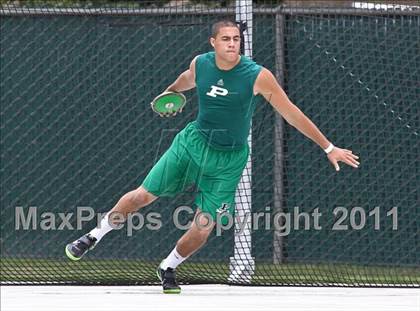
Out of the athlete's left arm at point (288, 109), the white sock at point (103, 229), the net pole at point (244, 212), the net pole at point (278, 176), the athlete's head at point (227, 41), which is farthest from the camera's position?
the net pole at point (278, 176)

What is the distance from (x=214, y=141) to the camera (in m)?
7.18

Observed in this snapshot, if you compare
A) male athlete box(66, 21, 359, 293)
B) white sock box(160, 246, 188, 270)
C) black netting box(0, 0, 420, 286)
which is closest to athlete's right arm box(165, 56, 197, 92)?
male athlete box(66, 21, 359, 293)

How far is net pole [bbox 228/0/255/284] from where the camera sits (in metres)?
8.61

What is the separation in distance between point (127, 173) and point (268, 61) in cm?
166

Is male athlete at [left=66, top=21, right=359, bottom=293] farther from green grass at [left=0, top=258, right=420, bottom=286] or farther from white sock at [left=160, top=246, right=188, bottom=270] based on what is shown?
green grass at [left=0, top=258, right=420, bottom=286]

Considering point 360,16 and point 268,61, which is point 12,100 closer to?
point 268,61

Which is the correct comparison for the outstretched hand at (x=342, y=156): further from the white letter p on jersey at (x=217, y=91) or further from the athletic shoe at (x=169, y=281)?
the athletic shoe at (x=169, y=281)

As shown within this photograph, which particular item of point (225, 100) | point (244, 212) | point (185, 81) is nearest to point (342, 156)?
point (225, 100)

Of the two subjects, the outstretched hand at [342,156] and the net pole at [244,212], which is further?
the net pole at [244,212]

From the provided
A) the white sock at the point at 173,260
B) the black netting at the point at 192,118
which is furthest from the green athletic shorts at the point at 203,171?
the black netting at the point at 192,118

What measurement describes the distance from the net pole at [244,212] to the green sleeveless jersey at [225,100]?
1.43 m

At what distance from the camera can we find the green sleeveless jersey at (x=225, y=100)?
23.1 ft

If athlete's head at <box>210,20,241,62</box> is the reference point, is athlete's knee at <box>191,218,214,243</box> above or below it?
below

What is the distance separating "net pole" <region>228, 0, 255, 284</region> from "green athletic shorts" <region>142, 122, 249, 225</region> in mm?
1381
